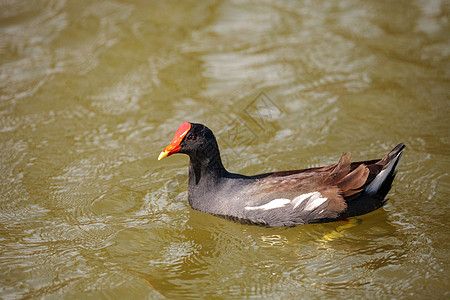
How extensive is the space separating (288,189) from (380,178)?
84 cm

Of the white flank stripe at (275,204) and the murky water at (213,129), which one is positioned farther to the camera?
the white flank stripe at (275,204)

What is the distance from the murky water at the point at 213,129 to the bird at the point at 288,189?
0.14 metres

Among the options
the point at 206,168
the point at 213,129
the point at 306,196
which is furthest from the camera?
the point at 213,129

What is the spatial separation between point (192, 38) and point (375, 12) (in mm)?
3290

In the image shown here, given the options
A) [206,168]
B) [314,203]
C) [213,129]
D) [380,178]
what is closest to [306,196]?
[314,203]

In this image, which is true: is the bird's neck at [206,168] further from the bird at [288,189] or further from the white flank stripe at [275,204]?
the white flank stripe at [275,204]

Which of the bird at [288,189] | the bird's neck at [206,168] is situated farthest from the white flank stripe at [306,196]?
the bird's neck at [206,168]

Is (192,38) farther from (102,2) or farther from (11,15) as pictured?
(11,15)

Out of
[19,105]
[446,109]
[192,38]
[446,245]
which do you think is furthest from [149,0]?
[446,245]

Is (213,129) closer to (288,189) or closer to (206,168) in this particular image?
(206,168)

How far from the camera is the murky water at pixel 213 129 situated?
4.09 metres

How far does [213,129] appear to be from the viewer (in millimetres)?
6316

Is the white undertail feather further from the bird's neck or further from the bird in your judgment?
the bird's neck

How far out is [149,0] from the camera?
9289 mm
